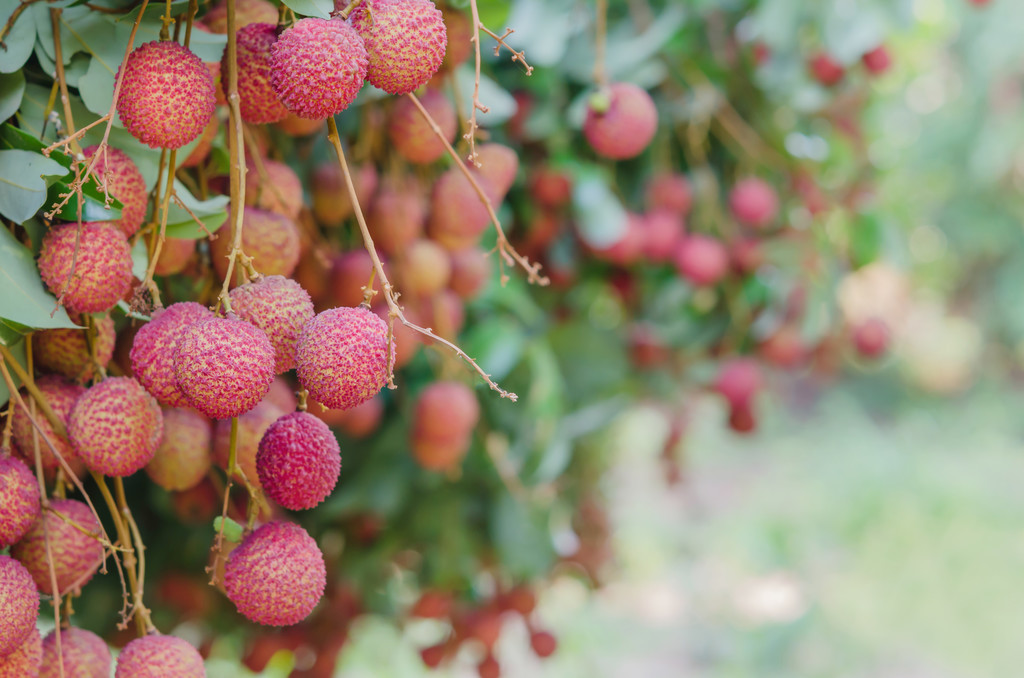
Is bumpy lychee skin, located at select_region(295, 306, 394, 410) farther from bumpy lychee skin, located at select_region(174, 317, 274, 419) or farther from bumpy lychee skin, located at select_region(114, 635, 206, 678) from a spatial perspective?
bumpy lychee skin, located at select_region(114, 635, 206, 678)

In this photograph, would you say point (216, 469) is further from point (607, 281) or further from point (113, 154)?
point (607, 281)

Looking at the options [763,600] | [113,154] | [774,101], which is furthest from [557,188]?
[763,600]

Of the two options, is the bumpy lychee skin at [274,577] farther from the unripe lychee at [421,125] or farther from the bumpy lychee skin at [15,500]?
the unripe lychee at [421,125]

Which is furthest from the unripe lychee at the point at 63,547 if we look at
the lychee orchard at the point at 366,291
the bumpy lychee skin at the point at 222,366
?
the bumpy lychee skin at the point at 222,366

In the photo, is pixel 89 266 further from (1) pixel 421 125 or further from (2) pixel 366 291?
(1) pixel 421 125

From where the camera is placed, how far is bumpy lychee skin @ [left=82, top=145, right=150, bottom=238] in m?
0.35

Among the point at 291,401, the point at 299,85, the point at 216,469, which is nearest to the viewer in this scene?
the point at 299,85

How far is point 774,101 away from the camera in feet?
3.21

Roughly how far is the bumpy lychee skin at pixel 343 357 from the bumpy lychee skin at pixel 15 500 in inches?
4.8

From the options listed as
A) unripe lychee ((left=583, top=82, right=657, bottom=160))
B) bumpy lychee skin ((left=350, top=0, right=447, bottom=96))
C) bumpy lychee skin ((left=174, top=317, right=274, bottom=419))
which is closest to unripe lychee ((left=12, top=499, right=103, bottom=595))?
bumpy lychee skin ((left=174, top=317, right=274, bottom=419))

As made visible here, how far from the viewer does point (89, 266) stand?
0.33 metres

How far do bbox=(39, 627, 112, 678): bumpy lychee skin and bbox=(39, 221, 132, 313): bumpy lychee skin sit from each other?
0.13m

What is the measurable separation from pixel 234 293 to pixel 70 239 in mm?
83

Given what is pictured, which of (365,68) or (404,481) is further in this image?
(404,481)
